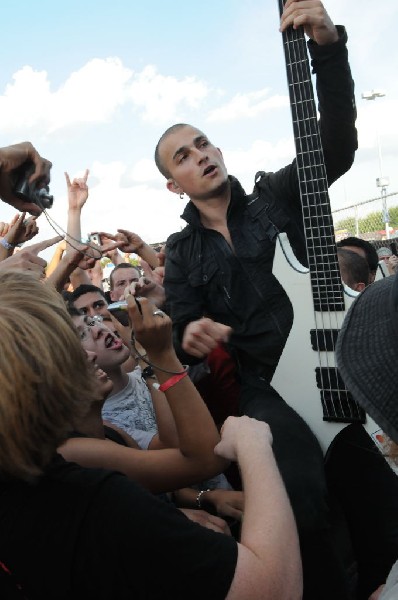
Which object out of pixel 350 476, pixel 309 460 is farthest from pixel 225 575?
pixel 350 476

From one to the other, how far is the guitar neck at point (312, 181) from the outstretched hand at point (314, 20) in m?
0.15

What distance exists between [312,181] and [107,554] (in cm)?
187

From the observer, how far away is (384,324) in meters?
0.96

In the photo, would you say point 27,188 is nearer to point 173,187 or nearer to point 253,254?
point 173,187

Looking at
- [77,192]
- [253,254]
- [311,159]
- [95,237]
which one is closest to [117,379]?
[253,254]

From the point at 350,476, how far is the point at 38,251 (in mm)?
1904

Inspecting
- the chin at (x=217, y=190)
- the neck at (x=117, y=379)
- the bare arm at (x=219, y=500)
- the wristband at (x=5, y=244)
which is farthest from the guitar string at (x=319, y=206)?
the wristband at (x=5, y=244)

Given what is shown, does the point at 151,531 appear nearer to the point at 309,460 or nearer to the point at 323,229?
the point at 309,460

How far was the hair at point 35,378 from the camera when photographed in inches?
45.4

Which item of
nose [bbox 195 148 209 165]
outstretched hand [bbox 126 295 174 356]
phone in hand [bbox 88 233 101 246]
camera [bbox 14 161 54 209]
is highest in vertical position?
nose [bbox 195 148 209 165]

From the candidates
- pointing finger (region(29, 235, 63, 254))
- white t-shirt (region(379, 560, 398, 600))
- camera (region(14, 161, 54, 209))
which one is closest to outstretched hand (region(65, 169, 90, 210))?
pointing finger (region(29, 235, 63, 254))

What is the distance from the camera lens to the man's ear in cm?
304

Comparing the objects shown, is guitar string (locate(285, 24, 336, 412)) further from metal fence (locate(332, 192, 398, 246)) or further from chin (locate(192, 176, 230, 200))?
metal fence (locate(332, 192, 398, 246))

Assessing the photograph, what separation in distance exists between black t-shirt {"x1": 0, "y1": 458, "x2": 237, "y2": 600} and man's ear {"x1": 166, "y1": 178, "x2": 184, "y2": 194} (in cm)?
217
